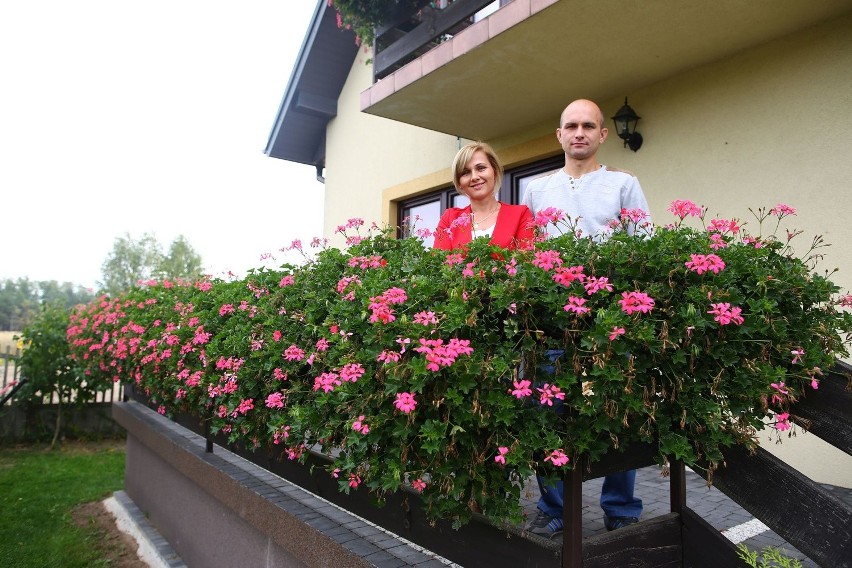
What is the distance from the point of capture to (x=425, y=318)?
160 cm

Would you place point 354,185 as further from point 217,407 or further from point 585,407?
point 585,407

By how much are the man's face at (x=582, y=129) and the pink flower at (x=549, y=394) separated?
4.64ft

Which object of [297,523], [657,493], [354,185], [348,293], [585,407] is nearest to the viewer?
[585,407]

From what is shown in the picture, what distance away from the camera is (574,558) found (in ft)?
5.35

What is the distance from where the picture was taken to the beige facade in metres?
4.02

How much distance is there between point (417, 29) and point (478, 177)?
424 cm

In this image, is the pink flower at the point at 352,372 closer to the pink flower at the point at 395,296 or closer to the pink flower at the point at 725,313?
the pink flower at the point at 395,296

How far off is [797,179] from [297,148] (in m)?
9.55

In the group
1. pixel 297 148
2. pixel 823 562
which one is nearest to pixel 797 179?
pixel 823 562

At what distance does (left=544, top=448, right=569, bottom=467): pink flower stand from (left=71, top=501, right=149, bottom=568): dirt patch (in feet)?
15.5

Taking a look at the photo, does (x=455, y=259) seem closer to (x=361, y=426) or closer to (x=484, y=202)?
(x=361, y=426)

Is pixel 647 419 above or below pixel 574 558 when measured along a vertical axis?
above

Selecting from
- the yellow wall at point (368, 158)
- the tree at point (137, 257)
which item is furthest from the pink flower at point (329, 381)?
the tree at point (137, 257)

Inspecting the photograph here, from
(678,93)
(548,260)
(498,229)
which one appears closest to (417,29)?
(678,93)
